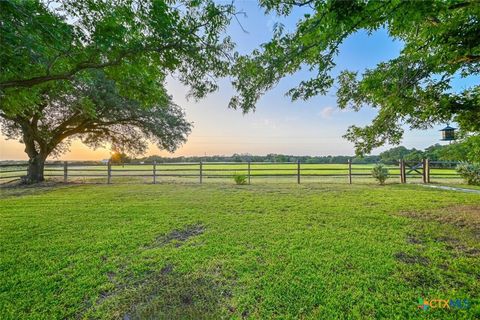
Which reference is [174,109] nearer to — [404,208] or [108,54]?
[108,54]

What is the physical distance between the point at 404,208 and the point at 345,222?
2077mm

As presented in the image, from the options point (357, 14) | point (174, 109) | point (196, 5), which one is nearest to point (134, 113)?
point (174, 109)

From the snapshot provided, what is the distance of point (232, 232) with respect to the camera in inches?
135

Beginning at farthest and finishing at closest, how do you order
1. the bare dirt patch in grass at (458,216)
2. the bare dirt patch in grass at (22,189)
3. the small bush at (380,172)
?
the small bush at (380,172)
the bare dirt patch in grass at (22,189)
the bare dirt patch in grass at (458,216)

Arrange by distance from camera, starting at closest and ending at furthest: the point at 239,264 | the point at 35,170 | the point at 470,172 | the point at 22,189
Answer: the point at 239,264 < the point at 22,189 < the point at 470,172 < the point at 35,170

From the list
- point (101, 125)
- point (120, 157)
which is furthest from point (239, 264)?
point (120, 157)

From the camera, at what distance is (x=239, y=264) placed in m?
2.40

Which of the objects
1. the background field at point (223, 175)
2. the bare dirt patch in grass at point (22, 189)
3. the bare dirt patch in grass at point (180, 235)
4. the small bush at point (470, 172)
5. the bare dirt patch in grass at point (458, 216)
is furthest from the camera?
the background field at point (223, 175)

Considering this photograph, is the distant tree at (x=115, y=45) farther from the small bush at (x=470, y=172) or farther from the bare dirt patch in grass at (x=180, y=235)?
the small bush at (x=470, y=172)

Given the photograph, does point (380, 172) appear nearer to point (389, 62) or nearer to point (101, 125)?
point (389, 62)
